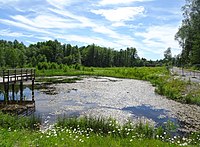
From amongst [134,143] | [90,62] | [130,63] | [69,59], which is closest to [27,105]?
[134,143]

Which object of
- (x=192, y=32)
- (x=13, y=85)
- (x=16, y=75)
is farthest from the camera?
(x=192, y=32)

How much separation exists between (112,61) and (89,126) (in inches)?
5349

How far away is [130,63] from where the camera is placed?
6314 inches

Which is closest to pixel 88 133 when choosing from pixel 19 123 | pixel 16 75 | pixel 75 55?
pixel 19 123

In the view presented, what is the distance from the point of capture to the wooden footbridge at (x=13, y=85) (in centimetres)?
2281

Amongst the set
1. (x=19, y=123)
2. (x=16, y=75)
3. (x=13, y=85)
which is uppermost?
(x=16, y=75)

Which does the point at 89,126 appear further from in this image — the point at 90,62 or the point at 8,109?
the point at 90,62

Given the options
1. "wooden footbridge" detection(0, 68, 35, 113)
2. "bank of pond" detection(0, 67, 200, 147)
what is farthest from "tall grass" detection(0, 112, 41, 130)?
"wooden footbridge" detection(0, 68, 35, 113)

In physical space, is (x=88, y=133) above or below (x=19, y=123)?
below

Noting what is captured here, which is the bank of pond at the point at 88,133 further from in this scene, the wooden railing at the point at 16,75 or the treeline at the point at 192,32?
the treeline at the point at 192,32

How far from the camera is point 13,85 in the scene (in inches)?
1093

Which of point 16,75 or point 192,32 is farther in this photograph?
point 192,32

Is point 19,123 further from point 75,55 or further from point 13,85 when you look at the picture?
point 75,55

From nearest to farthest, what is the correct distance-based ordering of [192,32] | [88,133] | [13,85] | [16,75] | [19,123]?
[88,133]
[19,123]
[13,85]
[16,75]
[192,32]
